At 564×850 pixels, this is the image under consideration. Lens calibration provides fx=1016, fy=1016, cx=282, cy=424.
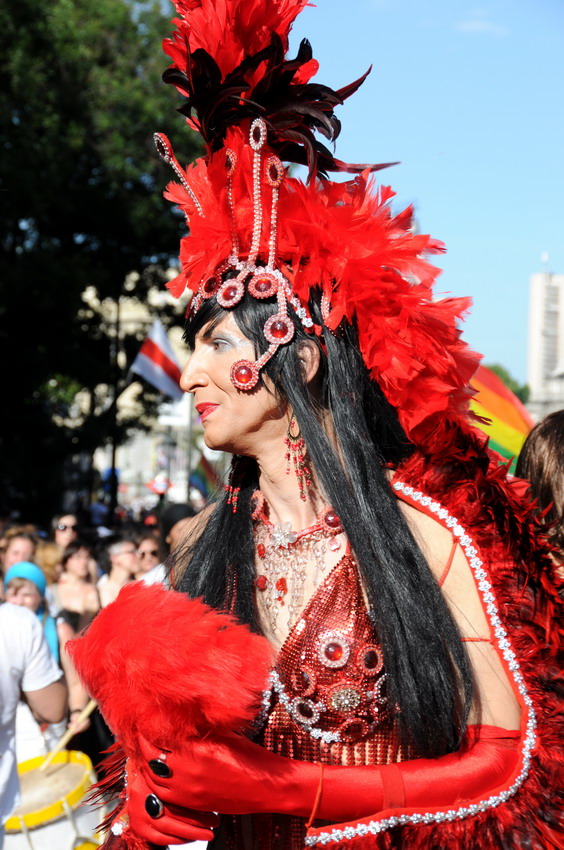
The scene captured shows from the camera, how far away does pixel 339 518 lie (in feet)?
6.97

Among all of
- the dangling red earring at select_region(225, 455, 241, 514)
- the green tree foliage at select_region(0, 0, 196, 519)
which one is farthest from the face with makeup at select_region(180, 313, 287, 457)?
the green tree foliage at select_region(0, 0, 196, 519)

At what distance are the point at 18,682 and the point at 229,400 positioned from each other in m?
2.35

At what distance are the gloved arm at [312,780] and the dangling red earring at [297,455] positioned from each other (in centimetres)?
62

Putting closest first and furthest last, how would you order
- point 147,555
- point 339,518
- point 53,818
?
point 339,518
point 53,818
point 147,555

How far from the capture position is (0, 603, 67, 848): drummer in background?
3.93m

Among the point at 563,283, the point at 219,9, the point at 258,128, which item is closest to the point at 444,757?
the point at 258,128

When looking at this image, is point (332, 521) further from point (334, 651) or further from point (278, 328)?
point (278, 328)

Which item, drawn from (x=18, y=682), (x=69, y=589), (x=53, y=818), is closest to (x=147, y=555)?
(x=69, y=589)

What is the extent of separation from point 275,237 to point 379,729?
1052 millimetres

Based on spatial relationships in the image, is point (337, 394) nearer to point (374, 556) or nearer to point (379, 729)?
point (374, 556)

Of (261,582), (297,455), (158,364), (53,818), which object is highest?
(158,364)

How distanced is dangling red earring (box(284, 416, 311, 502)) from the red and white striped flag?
1162 centimetres

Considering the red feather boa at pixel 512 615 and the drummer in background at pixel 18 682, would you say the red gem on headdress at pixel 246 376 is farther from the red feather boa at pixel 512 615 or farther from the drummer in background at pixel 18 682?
the drummer in background at pixel 18 682

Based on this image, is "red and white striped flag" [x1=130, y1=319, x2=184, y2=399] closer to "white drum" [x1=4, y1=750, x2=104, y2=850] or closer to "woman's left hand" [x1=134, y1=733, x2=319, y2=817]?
"white drum" [x1=4, y1=750, x2=104, y2=850]
